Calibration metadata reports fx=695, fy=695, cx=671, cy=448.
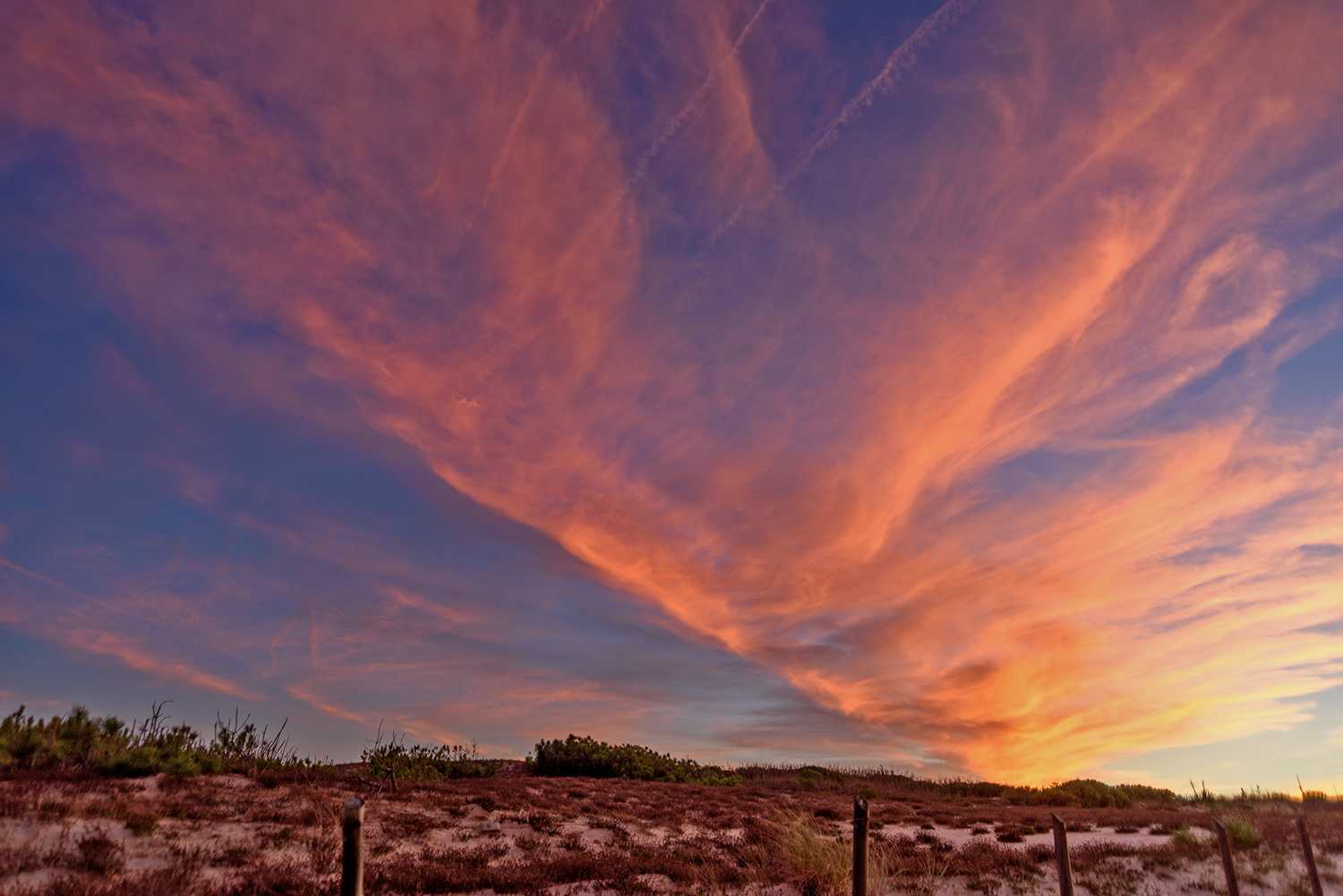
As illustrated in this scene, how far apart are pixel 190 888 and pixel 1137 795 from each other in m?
57.1

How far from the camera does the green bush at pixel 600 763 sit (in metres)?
43.1

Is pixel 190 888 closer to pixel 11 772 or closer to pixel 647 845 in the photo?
pixel 11 772

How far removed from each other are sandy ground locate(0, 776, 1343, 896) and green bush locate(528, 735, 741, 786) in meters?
16.6

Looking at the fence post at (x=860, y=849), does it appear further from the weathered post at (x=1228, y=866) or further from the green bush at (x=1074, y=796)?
the green bush at (x=1074, y=796)

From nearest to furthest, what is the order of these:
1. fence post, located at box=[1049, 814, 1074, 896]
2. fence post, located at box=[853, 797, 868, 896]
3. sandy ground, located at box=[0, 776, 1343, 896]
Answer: fence post, located at box=[853, 797, 868, 896], sandy ground, located at box=[0, 776, 1343, 896], fence post, located at box=[1049, 814, 1074, 896]

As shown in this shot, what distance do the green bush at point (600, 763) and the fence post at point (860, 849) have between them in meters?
34.2

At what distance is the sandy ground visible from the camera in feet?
36.7

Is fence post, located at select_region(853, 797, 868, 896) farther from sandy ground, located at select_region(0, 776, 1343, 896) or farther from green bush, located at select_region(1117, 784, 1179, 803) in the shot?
green bush, located at select_region(1117, 784, 1179, 803)

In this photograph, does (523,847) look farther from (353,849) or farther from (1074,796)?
(1074,796)

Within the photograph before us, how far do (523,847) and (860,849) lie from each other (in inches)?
373

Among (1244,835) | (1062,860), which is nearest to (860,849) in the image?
(1062,860)

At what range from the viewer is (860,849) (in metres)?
10.9

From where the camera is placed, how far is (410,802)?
19312mm

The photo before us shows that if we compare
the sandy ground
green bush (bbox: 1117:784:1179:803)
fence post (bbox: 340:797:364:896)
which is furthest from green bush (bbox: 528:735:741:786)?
fence post (bbox: 340:797:364:896)
